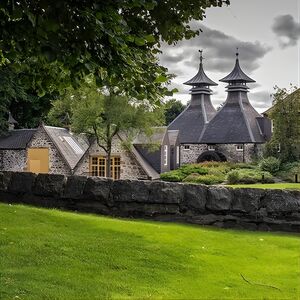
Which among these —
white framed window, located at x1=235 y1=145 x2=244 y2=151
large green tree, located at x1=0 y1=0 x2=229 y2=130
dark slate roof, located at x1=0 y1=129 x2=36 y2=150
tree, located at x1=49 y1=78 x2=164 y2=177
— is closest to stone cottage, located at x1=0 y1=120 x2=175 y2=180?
dark slate roof, located at x1=0 y1=129 x2=36 y2=150

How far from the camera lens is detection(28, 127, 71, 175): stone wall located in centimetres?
3903

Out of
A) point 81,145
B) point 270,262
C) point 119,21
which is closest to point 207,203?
point 270,262

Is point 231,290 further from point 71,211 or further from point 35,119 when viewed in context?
point 35,119

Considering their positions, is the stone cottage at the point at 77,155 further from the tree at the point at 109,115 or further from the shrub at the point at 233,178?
the shrub at the point at 233,178

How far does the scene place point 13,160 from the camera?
144 feet

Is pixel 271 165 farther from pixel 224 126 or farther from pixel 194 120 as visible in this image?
pixel 194 120

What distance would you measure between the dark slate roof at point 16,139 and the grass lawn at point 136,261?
1322 inches

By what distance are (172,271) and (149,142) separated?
103 feet

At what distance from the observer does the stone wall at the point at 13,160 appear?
141ft

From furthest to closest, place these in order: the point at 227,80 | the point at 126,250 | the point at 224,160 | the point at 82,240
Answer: the point at 227,80 < the point at 224,160 < the point at 82,240 < the point at 126,250

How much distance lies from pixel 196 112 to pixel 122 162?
2444 centimetres

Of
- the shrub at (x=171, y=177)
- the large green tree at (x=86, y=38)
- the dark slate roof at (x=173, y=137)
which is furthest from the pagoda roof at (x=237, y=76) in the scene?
the large green tree at (x=86, y=38)

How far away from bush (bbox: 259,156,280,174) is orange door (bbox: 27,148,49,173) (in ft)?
65.6

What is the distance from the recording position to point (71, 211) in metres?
13.0
